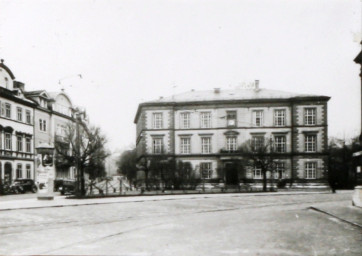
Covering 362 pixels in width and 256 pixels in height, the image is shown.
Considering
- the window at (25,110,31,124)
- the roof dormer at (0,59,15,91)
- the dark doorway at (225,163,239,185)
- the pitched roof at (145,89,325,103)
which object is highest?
the pitched roof at (145,89,325,103)

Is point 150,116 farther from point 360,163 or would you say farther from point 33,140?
point 360,163

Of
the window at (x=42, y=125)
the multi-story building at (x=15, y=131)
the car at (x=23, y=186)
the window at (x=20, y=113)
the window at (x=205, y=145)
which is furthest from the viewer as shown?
the window at (x=205, y=145)

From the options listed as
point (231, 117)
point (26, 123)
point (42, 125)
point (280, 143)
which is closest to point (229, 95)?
point (231, 117)

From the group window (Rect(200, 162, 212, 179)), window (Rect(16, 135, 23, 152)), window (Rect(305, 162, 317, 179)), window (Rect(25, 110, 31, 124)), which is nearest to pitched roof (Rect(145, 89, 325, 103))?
window (Rect(200, 162, 212, 179))

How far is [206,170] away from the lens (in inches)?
2170

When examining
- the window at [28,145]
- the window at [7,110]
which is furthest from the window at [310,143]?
the window at [7,110]

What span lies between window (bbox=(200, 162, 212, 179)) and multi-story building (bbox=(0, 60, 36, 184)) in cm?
2167

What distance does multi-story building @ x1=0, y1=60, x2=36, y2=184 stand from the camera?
34.5 metres

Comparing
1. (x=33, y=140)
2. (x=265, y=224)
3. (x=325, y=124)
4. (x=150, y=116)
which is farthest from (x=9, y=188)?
(x=325, y=124)

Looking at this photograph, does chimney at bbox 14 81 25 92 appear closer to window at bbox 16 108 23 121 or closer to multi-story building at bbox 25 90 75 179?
multi-story building at bbox 25 90 75 179

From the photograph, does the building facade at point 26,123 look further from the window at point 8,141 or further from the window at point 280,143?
the window at point 280,143

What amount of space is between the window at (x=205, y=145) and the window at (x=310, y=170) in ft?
39.6

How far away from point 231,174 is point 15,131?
26.9 meters

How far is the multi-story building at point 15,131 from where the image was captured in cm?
3453
